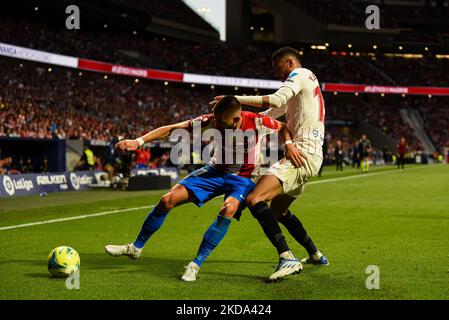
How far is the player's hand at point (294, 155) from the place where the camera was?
6.98 metres

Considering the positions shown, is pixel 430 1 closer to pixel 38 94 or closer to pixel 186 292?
pixel 38 94

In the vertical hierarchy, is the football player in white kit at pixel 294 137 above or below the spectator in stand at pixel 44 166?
above

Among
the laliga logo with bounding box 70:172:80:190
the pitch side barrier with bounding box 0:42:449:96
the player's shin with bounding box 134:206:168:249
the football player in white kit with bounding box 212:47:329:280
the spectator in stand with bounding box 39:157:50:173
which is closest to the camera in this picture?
the football player in white kit with bounding box 212:47:329:280

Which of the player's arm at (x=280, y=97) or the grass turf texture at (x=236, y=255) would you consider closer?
the grass turf texture at (x=236, y=255)

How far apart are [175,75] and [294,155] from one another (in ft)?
170

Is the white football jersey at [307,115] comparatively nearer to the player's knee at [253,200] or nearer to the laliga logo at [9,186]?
the player's knee at [253,200]

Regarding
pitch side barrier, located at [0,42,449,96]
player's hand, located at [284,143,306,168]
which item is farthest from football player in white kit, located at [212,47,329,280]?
pitch side barrier, located at [0,42,449,96]

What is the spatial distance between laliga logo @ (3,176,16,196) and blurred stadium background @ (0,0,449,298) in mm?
95

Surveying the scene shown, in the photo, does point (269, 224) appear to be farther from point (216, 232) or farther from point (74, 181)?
point (74, 181)

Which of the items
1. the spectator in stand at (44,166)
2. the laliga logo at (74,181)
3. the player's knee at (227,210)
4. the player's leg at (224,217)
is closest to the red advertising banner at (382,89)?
the spectator in stand at (44,166)

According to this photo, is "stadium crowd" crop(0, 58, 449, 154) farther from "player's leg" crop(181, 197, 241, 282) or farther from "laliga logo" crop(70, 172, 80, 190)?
"player's leg" crop(181, 197, 241, 282)

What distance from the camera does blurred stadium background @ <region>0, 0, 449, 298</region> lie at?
32.9m

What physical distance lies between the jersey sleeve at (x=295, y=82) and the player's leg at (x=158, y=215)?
5.31ft

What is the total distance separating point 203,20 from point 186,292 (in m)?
64.5
